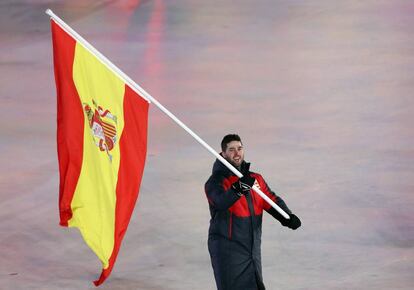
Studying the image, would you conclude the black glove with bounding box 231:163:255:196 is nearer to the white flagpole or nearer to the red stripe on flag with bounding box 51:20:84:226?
the white flagpole

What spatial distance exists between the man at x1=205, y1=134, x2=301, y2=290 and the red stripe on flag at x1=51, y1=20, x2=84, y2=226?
891mm

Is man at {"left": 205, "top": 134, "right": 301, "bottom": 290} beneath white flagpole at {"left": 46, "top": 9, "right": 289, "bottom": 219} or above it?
beneath

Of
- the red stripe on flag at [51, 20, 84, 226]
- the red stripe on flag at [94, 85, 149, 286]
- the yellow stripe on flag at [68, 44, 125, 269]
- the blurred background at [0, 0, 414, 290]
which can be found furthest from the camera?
the blurred background at [0, 0, 414, 290]

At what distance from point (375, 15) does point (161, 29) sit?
3248 millimetres

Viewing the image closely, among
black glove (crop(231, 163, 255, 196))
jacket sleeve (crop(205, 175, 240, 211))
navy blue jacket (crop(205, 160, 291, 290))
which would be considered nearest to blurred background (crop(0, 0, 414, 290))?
navy blue jacket (crop(205, 160, 291, 290))

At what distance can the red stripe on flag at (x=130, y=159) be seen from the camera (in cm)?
757

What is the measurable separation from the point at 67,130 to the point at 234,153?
3.64ft

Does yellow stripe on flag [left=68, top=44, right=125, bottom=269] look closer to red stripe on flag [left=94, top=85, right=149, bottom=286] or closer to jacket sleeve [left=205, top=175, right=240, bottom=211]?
red stripe on flag [left=94, top=85, right=149, bottom=286]

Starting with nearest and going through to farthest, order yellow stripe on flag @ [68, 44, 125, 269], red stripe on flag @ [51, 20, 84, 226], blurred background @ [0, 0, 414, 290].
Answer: yellow stripe on flag @ [68, 44, 125, 269] → red stripe on flag @ [51, 20, 84, 226] → blurred background @ [0, 0, 414, 290]

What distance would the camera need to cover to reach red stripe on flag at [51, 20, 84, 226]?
7934mm

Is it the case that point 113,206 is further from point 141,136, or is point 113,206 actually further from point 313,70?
point 313,70

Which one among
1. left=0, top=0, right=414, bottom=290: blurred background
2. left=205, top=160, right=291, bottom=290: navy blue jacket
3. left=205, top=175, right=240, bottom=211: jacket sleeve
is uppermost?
left=205, top=175, right=240, bottom=211: jacket sleeve

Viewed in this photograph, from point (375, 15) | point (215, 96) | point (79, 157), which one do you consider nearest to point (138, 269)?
point (79, 157)

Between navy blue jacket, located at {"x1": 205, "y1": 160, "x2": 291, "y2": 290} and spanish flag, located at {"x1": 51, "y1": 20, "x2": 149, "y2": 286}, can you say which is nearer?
spanish flag, located at {"x1": 51, "y1": 20, "x2": 149, "y2": 286}
